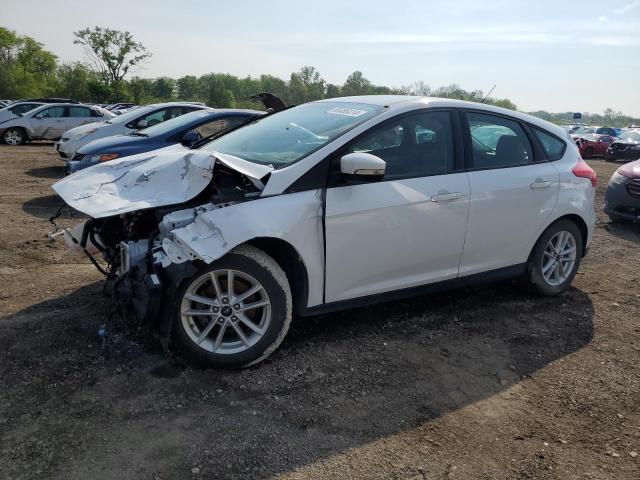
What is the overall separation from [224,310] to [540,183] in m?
2.89

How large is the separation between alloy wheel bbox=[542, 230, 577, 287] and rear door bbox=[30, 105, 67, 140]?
18.5 metres

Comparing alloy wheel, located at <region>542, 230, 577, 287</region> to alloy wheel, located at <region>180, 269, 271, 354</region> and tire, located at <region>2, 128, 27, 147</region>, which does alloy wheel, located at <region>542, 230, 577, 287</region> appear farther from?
tire, located at <region>2, 128, 27, 147</region>

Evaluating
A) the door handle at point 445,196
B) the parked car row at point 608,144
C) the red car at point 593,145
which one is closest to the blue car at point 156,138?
the door handle at point 445,196

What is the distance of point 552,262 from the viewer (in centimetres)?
488

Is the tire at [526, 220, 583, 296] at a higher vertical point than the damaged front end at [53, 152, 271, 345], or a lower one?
lower

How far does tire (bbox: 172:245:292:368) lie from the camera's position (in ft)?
10.6

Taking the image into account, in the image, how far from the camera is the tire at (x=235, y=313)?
10.6 feet

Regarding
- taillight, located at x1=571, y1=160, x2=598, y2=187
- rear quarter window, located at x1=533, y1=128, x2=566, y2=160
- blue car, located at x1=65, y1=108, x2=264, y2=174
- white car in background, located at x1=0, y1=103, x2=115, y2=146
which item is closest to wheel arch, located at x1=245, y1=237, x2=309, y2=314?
rear quarter window, located at x1=533, y1=128, x2=566, y2=160

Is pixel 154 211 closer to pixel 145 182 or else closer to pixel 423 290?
pixel 145 182

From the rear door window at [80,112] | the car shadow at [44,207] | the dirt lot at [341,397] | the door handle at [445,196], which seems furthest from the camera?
the rear door window at [80,112]

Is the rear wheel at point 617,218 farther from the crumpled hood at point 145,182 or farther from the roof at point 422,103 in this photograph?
the crumpled hood at point 145,182

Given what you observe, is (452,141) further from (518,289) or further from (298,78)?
(298,78)

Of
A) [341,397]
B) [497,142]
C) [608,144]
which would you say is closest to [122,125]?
[497,142]

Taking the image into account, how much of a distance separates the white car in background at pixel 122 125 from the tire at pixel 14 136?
954 cm
